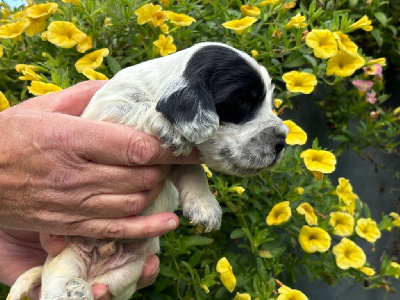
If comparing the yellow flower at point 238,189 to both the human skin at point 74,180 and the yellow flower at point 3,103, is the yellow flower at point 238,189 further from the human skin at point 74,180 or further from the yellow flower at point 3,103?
the yellow flower at point 3,103

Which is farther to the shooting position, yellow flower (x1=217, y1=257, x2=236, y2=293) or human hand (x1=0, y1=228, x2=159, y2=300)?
yellow flower (x1=217, y1=257, x2=236, y2=293)

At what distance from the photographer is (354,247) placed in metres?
2.03

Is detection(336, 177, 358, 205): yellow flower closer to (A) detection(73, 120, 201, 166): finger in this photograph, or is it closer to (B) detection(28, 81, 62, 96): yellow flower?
(A) detection(73, 120, 201, 166): finger

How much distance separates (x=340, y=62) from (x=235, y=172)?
3.32 feet

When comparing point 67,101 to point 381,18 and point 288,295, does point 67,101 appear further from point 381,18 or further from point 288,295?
point 381,18

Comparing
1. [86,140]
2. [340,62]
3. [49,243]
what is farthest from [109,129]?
[340,62]

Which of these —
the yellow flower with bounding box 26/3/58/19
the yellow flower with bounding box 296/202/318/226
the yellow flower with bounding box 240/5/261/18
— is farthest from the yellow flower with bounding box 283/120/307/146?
the yellow flower with bounding box 26/3/58/19

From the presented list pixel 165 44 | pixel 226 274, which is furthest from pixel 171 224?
pixel 165 44

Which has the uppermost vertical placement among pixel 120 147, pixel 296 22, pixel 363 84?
pixel 120 147

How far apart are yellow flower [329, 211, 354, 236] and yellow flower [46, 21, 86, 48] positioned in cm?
134

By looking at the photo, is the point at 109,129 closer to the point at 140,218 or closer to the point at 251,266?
the point at 140,218

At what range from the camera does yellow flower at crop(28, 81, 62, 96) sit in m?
1.84

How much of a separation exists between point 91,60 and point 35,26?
31 centimetres

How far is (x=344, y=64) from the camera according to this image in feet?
7.03
